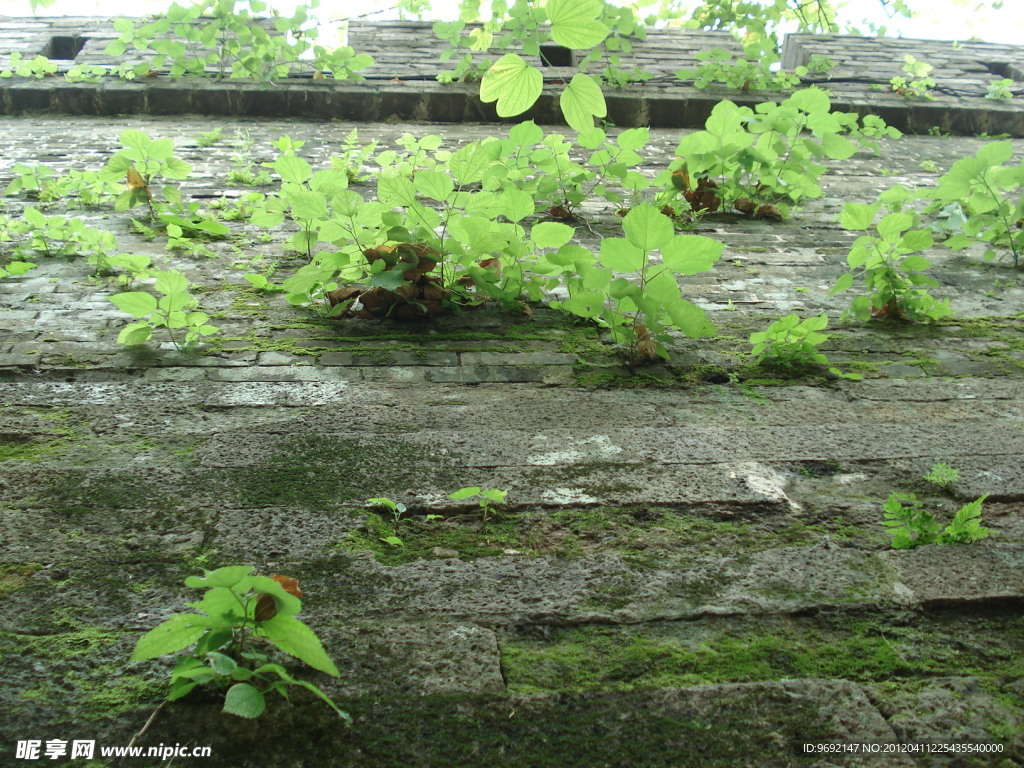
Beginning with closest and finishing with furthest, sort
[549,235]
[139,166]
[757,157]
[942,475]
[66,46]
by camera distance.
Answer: [942,475], [549,235], [139,166], [757,157], [66,46]

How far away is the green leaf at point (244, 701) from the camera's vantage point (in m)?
0.94

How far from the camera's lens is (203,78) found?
5629 mm

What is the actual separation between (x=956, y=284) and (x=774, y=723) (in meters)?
2.68

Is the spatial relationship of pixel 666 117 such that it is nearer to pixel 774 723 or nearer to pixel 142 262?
pixel 142 262

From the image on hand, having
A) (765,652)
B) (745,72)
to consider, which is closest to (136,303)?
(765,652)

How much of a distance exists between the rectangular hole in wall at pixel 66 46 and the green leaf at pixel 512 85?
6386 millimetres

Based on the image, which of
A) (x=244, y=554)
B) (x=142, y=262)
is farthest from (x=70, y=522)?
(x=142, y=262)

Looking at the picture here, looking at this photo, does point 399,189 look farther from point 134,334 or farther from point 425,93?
point 425,93

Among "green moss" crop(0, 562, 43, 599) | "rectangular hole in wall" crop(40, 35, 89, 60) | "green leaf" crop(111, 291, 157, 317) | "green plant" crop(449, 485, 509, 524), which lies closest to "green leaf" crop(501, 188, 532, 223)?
"green leaf" crop(111, 291, 157, 317)

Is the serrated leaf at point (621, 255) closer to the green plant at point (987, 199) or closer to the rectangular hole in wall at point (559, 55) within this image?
the green plant at point (987, 199)

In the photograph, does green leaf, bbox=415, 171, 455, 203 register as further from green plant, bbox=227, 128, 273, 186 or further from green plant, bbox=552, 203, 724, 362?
green plant, bbox=227, 128, 273, 186

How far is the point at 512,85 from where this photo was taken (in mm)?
1448

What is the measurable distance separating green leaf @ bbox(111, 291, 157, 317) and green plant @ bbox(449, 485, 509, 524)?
1188 millimetres

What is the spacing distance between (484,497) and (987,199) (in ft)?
9.89
